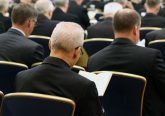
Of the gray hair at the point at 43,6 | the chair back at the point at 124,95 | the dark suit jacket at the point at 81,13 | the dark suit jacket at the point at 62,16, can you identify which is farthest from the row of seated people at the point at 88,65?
the dark suit jacket at the point at 81,13

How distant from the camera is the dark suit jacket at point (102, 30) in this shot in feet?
20.5

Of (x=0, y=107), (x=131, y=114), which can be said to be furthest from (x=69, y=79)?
(x=131, y=114)

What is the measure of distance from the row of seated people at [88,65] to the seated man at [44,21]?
159 cm

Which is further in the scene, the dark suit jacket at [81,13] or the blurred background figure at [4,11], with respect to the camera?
the dark suit jacket at [81,13]

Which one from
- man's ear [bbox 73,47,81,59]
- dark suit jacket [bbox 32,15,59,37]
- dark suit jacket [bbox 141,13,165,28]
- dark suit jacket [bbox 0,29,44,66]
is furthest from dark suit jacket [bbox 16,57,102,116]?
dark suit jacket [bbox 141,13,165,28]

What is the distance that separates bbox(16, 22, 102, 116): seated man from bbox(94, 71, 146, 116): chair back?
545 millimetres

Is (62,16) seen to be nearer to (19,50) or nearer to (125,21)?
(19,50)

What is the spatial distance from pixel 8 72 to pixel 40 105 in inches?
48.1

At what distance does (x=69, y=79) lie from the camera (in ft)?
8.93

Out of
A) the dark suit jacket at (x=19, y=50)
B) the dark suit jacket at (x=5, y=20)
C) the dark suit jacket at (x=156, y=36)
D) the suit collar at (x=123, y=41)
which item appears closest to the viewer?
the suit collar at (x=123, y=41)

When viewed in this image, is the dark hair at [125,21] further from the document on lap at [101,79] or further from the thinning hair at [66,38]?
the thinning hair at [66,38]

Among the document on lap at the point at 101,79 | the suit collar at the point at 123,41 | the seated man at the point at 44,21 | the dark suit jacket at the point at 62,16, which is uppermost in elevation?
the suit collar at the point at 123,41

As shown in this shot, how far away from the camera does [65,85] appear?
2713 millimetres

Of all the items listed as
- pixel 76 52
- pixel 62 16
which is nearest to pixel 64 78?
pixel 76 52
